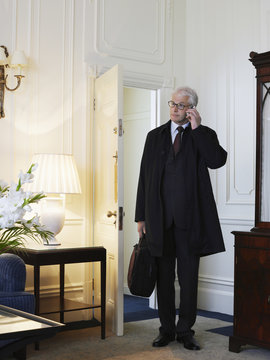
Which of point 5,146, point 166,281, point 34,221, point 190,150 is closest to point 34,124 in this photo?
point 5,146

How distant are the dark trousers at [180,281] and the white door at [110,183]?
1.25 ft

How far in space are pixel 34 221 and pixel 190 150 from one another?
1.98 metres

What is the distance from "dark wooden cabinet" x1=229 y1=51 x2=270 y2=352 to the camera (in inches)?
130

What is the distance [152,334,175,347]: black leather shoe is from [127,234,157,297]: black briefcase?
31 cm

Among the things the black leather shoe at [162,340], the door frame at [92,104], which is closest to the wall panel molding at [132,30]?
the door frame at [92,104]

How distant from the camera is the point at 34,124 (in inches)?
162

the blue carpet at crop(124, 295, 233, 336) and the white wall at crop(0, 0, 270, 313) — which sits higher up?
the white wall at crop(0, 0, 270, 313)

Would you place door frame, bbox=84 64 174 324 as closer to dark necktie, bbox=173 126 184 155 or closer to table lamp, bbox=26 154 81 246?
table lamp, bbox=26 154 81 246

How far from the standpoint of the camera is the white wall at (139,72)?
161 inches

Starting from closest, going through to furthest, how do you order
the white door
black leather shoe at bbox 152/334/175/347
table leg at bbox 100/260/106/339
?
black leather shoe at bbox 152/334/175/347, table leg at bbox 100/260/106/339, the white door

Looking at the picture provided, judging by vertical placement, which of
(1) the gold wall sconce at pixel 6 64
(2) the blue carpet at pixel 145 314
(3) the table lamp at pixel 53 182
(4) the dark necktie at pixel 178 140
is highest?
(1) the gold wall sconce at pixel 6 64

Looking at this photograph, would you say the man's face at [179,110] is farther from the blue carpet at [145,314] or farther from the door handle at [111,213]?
the blue carpet at [145,314]

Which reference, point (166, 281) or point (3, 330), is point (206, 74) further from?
point (3, 330)

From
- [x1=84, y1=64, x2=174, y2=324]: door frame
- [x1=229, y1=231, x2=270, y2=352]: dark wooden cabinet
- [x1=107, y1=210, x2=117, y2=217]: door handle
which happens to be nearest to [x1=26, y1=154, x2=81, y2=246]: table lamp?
[x1=107, y1=210, x2=117, y2=217]: door handle
